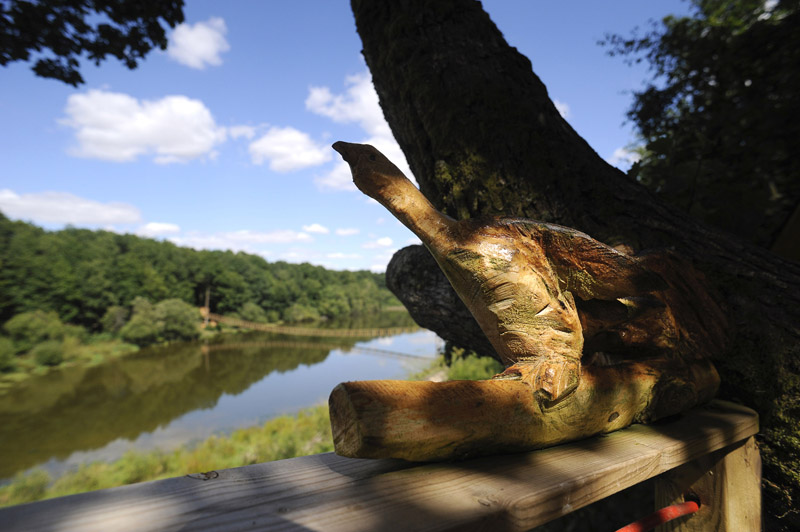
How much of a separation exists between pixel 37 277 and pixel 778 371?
2085 inches

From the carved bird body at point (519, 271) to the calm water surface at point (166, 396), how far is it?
2443 cm

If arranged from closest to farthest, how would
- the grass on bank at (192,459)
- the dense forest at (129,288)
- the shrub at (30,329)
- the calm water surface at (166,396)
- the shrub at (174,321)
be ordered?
the grass on bank at (192,459) → the calm water surface at (166,396) → the shrub at (30,329) → the dense forest at (129,288) → the shrub at (174,321)

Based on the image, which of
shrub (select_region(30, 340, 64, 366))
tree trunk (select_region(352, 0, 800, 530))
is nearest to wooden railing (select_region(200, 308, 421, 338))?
shrub (select_region(30, 340, 64, 366))

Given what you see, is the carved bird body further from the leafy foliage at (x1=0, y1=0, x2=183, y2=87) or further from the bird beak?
the leafy foliage at (x1=0, y1=0, x2=183, y2=87)

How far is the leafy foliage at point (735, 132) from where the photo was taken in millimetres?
3521

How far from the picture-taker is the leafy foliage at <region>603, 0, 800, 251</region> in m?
3.52

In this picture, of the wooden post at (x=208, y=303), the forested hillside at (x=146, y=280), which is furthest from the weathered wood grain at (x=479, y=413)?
the wooden post at (x=208, y=303)

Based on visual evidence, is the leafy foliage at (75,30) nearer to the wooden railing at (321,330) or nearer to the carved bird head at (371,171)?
the carved bird head at (371,171)

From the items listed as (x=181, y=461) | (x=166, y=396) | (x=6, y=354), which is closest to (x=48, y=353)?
(x=6, y=354)

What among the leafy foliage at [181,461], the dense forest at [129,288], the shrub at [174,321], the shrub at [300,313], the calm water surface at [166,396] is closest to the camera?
the leafy foliage at [181,461]

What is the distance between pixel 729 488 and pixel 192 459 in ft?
66.9

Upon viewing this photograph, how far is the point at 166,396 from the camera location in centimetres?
2884

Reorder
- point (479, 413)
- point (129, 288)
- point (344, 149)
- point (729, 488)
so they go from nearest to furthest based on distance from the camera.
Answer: point (479, 413)
point (344, 149)
point (729, 488)
point (129, 288)

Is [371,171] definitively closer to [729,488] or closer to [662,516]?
[662,516]
